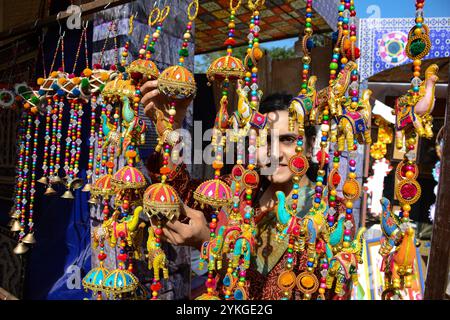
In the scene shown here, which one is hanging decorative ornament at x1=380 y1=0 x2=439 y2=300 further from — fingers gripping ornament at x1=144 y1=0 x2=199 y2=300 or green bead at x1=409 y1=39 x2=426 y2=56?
fingers gripping ornament at x1=144 y1=0 x2=199 y2=300

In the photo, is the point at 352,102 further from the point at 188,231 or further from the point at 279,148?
the point at 188,231

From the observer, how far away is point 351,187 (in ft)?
2.92

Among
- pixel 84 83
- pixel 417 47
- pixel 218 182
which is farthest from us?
pixel 84 83

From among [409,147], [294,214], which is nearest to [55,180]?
[294,214]

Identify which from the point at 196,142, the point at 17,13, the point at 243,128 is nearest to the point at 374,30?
the point at 196,142

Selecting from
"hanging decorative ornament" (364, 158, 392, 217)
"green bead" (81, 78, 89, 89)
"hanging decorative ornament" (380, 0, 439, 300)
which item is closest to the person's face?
"hanging decorative ornament" (380, 0, 439, 300)

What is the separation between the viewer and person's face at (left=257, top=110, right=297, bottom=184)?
1350 millimetres

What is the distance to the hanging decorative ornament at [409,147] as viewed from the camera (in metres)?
0.78

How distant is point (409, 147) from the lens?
0.80 m

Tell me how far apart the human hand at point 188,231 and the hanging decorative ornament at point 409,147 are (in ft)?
2.17

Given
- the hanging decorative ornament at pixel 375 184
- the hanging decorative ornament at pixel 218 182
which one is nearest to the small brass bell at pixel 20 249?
the hanging decorative ornament at pixel 218 182

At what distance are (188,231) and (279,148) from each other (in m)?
0.53

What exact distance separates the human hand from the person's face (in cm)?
34
